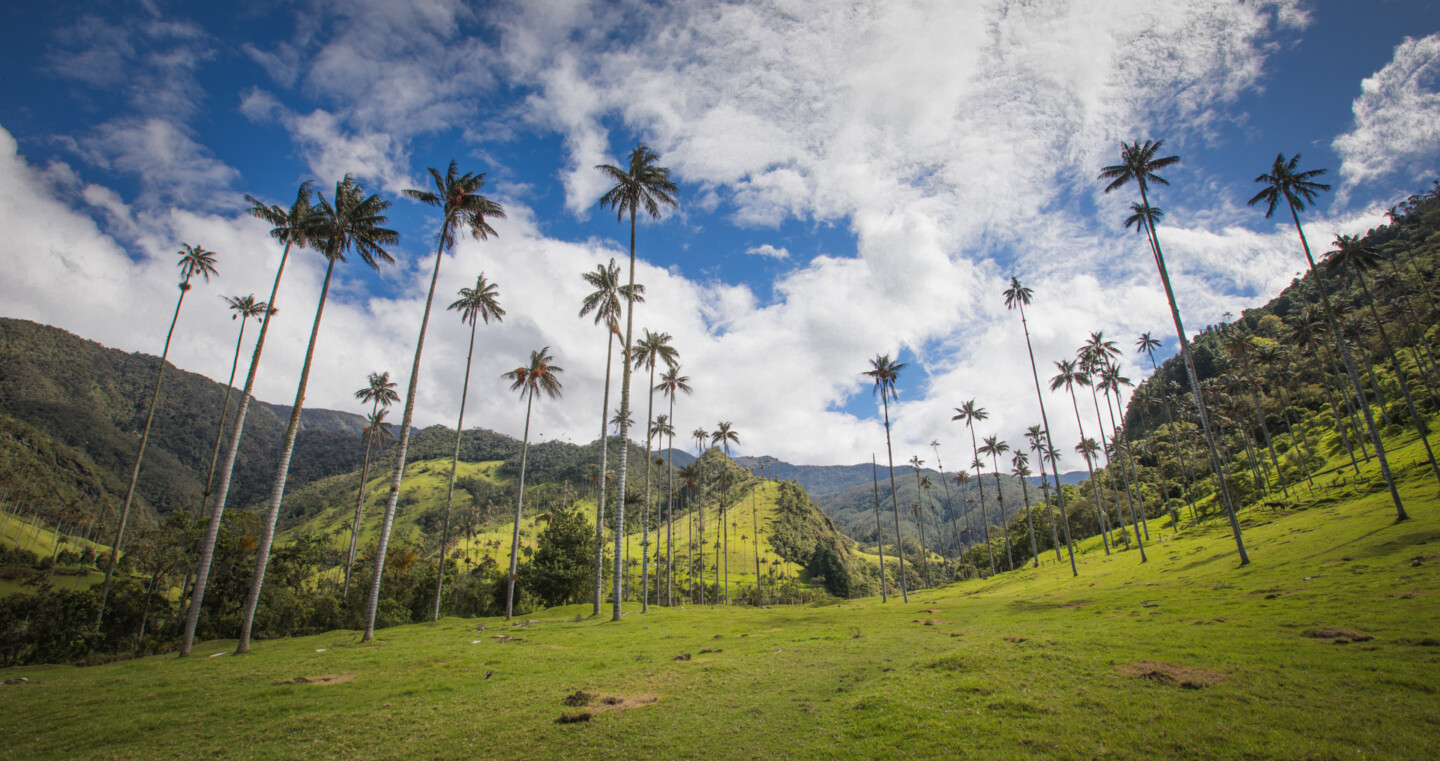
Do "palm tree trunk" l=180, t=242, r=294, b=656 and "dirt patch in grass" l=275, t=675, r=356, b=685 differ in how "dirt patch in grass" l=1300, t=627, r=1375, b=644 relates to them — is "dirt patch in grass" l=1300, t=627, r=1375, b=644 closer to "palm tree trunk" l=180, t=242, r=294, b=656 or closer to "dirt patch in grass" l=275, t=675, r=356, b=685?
"dirt patch in grass" l=275, t=675, r=356, b=685

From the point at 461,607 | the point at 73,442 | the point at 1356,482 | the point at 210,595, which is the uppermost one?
the point at 73,442

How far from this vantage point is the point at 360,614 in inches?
2122

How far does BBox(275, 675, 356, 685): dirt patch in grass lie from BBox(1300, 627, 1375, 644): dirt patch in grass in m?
29.7

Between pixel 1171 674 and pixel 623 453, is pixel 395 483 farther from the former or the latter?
pixel 1171 674

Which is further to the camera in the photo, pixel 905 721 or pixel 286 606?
pixel 286 606

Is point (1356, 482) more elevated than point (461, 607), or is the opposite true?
point (1356, 482)

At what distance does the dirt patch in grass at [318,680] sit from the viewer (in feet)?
Answer: 52.0

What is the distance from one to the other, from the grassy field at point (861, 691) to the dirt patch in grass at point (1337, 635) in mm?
87

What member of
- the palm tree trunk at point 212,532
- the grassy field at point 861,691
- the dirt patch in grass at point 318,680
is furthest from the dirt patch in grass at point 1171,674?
the palm tree trunk at point 212,532

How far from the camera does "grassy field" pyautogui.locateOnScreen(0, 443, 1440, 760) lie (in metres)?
9.70

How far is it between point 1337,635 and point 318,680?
30.8 metres

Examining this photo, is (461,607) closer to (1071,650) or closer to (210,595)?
(210,595)

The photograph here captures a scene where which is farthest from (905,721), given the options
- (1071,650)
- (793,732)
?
(1071,650)

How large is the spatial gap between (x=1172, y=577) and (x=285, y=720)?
4641 centimetres
